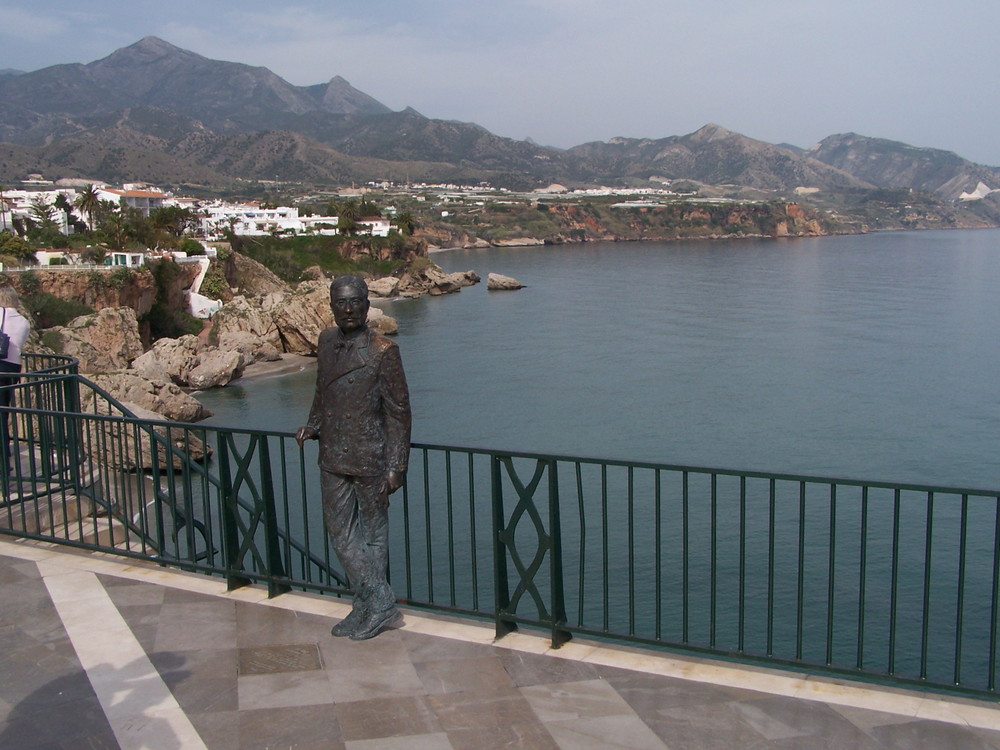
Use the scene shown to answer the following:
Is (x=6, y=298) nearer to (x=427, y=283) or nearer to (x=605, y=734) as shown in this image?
(x=605, y=734)

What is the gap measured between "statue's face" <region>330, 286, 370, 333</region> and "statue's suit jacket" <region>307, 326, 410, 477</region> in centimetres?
6

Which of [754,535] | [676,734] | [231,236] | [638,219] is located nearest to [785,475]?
[676,734]

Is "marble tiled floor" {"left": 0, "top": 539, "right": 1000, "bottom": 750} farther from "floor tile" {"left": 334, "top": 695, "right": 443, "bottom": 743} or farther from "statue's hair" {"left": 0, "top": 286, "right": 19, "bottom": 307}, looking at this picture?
"statue's hair" {"left": 0, "top": 286, "right": 19, "bottom": 307}

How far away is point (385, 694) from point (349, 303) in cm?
192

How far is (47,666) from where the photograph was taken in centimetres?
475

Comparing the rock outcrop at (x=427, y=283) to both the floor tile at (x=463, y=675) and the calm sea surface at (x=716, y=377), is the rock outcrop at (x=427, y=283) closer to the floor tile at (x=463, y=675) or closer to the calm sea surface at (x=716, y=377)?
the calm sea surface at (x=716, y=377)

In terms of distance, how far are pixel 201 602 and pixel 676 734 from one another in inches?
115

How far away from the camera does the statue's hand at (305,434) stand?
5.08 metres

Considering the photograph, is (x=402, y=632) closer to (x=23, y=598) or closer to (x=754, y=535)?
(x=23, y=598)

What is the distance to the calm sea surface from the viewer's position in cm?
2588

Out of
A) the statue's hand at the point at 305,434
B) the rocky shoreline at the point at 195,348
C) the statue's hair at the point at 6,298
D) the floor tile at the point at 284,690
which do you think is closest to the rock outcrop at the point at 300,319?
the rocky shoreline at the point at 195,348

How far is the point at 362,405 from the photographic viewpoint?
4996 millimetres

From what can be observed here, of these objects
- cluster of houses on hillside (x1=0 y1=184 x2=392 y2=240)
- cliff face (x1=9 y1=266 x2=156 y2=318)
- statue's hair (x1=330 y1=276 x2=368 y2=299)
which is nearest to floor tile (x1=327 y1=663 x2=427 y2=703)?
statue's hair (x1=330 y1=276 x2=368 y2=299)

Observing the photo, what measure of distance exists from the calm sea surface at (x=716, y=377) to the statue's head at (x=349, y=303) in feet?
16.1
